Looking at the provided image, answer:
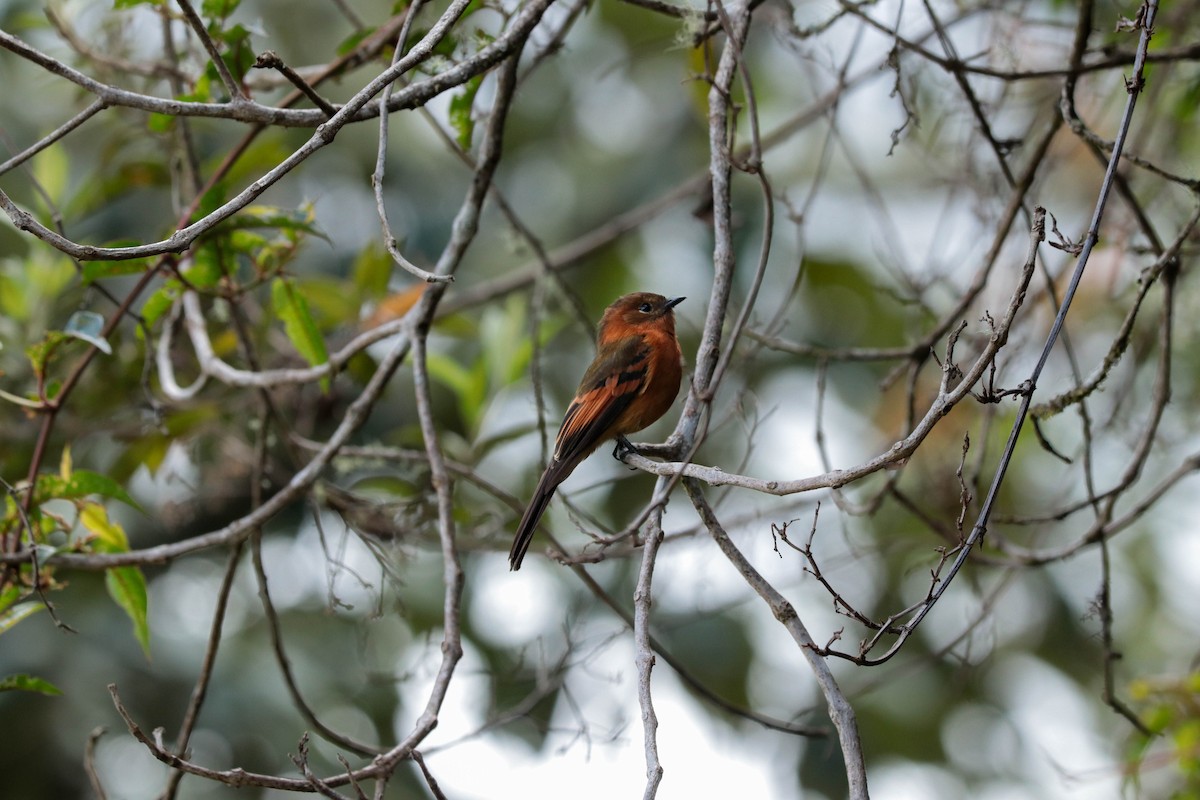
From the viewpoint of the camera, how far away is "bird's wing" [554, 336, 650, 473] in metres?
4.64

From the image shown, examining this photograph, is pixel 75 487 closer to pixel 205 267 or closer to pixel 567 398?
pixel 205 267

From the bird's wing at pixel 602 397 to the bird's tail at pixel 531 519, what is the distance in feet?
0.73

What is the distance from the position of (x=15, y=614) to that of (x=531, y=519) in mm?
1677

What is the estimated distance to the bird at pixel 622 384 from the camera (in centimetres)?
461

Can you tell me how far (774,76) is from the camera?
10023 mm

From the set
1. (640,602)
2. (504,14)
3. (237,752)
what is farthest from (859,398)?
(640,602)

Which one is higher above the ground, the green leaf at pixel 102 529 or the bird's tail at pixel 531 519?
the bird's tail at pixel 531 519

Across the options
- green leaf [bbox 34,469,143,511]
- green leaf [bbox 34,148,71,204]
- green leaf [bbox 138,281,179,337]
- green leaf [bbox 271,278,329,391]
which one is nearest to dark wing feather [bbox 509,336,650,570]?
green leaf [bbox 271,278,329,391]

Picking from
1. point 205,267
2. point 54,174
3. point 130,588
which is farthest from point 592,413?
point 54,174

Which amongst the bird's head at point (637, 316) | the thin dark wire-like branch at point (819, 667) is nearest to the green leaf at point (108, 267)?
the thin dark wire-like branch at point (819, 667)

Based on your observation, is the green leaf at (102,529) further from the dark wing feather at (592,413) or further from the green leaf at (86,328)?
the dark wing feather at (592,413)

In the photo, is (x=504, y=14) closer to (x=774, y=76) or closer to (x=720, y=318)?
(x=720, y=318)

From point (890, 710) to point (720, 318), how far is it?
6758mm

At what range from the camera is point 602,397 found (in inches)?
194
